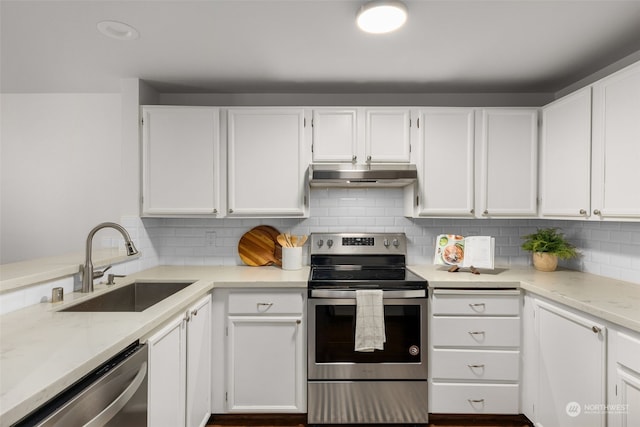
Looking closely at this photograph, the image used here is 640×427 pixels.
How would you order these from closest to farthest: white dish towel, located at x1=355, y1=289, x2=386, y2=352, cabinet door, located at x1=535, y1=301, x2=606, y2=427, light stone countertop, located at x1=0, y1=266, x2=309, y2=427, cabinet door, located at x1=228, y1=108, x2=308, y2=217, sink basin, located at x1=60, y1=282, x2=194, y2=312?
1. light stone countertop, located at x1=0, y1=266, x2=309, y2=427
2. cabinet door, located at x1=535, y1=301, x2=606, y2=427
3. sink basin, located at x1=60, y1=282, x2=194, y2=312
4. white dish towel, located at x1=355, y1=289, x2=386, y2=352
5. cabinet door, located at x1=228, y1=108, x2=308, y2=217

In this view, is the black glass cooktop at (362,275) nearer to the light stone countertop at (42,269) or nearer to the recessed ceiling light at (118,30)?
the light stone countertop at (42,269)

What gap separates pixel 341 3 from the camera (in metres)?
1.59

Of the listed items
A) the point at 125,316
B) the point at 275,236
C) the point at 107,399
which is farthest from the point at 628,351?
the point at 275,236

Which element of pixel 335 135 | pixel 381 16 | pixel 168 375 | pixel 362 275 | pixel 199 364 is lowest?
pixel 199 364

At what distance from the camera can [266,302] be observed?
2.23m

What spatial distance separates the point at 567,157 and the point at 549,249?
2.24 ft

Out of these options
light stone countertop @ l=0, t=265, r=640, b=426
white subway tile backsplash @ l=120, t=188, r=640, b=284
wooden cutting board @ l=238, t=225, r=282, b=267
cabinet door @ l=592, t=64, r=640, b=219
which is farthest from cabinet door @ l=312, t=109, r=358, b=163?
cabinet door @ l=592, t=64, r=640, b=219

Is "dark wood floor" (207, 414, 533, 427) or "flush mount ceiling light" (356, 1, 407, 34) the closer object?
"flush mount ceiling light" (356, 1, 407, 34)

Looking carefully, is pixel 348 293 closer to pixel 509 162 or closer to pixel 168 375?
pixel 168 375

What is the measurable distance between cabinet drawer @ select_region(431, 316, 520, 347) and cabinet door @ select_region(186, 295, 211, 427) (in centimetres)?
141

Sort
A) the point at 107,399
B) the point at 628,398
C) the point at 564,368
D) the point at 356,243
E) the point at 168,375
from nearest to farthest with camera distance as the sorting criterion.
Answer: the point at 107,399 → the point at 628,398 → the point at 168,375 → the point at 564,368 → the point at 356,243

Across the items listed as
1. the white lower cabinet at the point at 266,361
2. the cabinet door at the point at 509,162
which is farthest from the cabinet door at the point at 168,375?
the cabinet door at the point at 509,162

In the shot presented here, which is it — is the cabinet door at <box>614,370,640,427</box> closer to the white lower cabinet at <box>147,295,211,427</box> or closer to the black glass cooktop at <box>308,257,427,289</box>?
the black glass cooktop at <box>308,257,427,289</box>

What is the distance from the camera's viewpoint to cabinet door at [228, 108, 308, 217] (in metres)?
2.54
